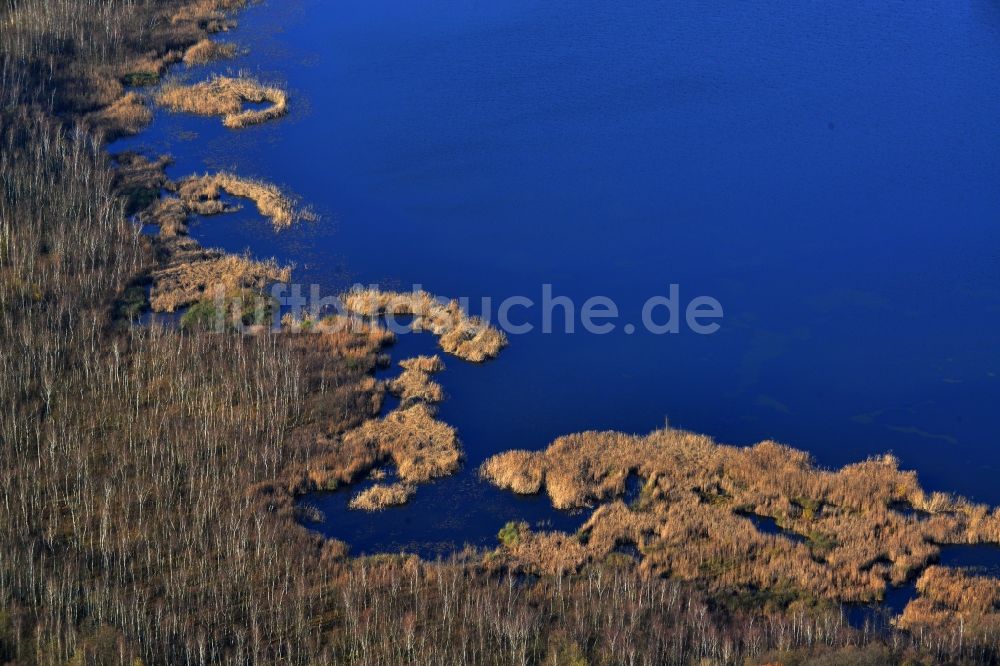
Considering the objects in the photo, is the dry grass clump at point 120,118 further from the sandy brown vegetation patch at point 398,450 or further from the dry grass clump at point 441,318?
the sandy brown vegetation patch at point 398,450

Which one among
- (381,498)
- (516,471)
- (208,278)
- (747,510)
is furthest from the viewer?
(208,278)

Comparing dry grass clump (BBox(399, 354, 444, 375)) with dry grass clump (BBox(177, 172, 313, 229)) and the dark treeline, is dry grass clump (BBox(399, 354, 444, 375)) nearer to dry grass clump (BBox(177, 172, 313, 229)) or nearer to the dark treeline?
the dark treeline

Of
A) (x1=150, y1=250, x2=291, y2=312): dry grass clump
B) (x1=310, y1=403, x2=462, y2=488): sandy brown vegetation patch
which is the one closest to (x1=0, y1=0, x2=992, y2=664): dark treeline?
(x1=310, y1=403, x2=462, y2=488): sandy brown vegetation patch

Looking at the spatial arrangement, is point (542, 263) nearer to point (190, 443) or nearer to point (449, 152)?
point (449, 152)

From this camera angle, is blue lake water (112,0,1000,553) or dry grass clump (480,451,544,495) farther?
blue lake water (112,0,1000,553)

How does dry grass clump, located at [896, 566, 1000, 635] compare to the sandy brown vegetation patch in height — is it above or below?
below

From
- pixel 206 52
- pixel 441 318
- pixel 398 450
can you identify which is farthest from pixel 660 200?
pixel 206 52

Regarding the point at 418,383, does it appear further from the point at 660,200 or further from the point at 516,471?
the point at 660,200
